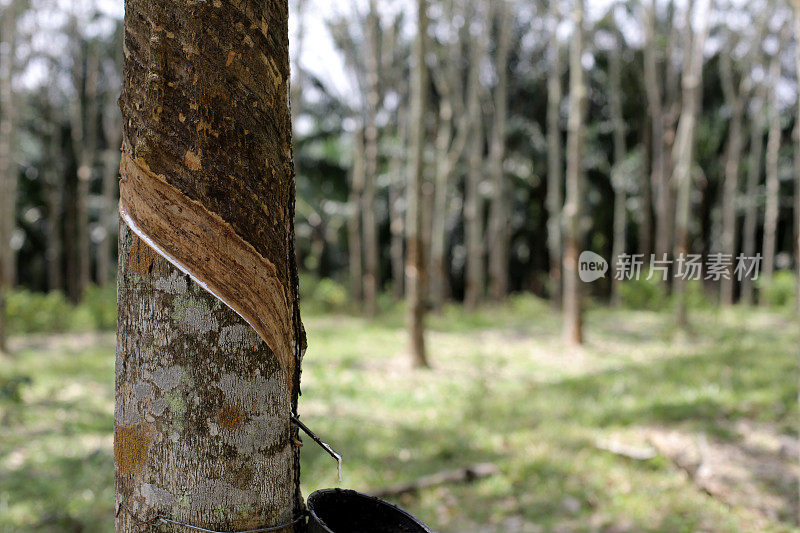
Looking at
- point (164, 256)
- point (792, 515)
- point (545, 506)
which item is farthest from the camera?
point (545, 506)

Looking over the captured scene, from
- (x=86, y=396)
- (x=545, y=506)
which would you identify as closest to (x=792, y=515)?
(x=545, y=506)

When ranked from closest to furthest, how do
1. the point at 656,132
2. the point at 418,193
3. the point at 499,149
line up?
the point at 418,193
the point at 499,149
the point at 656,132

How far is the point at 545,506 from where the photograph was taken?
3.45m

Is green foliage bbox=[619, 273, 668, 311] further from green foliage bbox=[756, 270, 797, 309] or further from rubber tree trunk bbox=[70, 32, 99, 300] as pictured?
rubber tree trunk bbox=[70, 32, 99, 300]

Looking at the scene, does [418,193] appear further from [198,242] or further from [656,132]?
[656,132]

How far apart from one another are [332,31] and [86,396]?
30.8 ft

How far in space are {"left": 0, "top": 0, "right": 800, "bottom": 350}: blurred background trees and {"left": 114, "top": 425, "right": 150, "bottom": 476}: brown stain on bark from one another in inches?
293

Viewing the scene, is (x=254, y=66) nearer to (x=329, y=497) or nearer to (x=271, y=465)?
(x=271, y=465)

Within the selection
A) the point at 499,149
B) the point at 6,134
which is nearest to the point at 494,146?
the point at 499,149

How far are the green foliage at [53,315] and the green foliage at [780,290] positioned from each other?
519 inches

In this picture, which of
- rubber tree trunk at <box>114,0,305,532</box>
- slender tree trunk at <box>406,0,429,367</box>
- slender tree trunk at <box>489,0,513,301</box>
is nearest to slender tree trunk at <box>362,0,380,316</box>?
slender tree trunk at <box>489,0,513,301</box>

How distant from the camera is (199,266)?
37.8 inches

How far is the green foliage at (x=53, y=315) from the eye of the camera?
945cm

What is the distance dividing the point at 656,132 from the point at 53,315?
1377 cm
